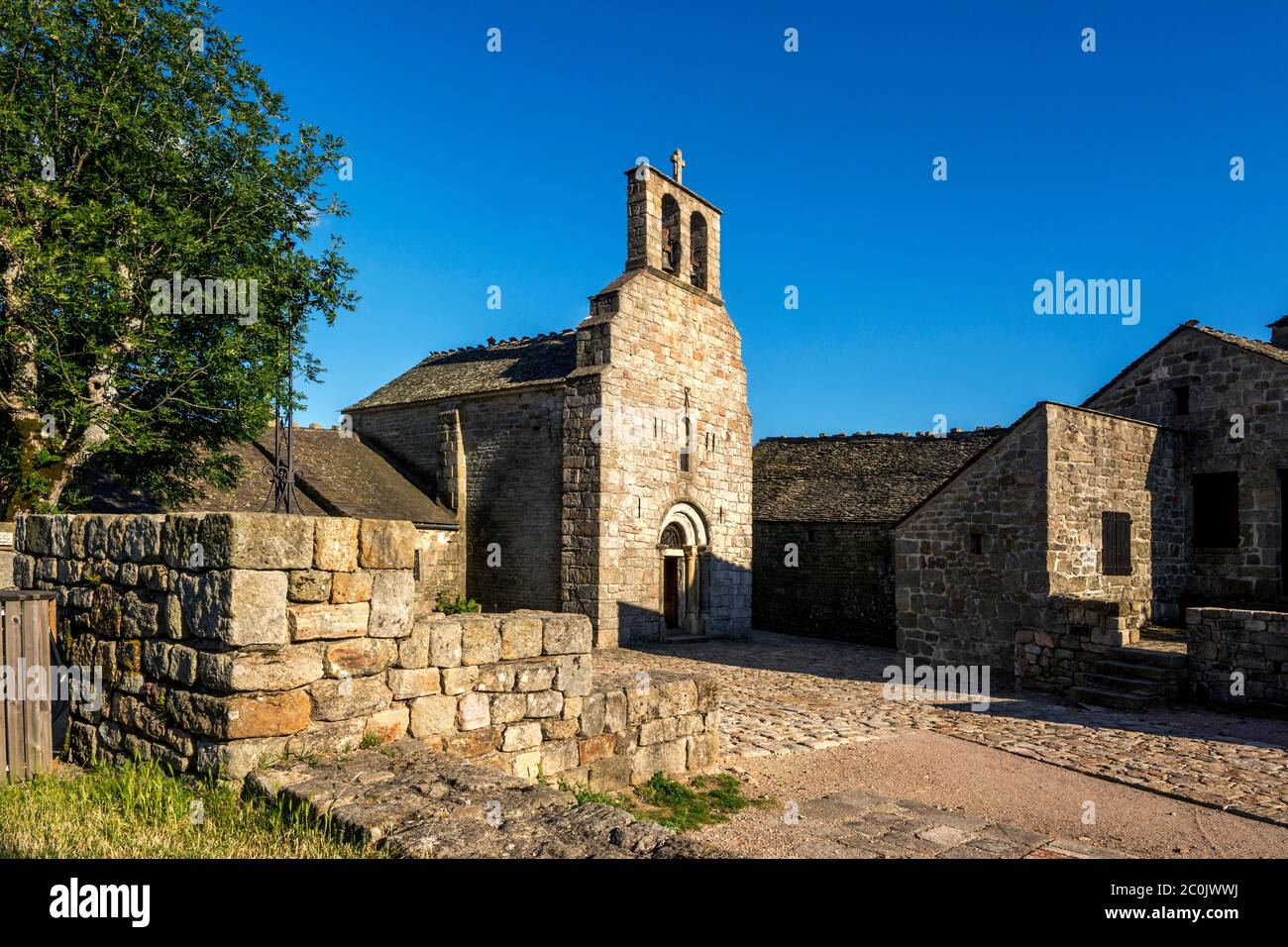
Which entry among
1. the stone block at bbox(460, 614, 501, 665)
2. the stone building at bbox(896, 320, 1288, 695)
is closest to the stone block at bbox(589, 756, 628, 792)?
the stone block at bbox(460, 614, 501, 665)

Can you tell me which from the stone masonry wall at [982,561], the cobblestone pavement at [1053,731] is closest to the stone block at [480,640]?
the cobblestone pavement at [1053,731]

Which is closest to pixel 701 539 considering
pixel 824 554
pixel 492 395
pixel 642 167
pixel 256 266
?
pixel 824 554

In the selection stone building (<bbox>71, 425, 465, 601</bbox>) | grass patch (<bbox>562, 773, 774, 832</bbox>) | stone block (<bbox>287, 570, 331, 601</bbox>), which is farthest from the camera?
stone building (<bbox>71, 425, 465, 601</bbox>)

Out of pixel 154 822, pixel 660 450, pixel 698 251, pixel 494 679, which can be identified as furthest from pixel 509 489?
pixel 154 822

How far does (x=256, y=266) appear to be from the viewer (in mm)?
13633

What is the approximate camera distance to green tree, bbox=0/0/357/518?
12.0 m

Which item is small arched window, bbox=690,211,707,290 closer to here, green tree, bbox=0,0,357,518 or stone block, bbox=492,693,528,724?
green tree, bbox=0,0,357,518

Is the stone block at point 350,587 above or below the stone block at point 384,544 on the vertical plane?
below

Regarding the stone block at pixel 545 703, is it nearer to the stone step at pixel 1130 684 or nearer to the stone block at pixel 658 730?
the stone block at pixel 658 730

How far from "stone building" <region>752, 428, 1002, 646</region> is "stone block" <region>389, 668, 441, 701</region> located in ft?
60.1

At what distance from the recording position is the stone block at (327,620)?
5.17 metres

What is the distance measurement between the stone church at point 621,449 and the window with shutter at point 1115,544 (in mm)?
9903

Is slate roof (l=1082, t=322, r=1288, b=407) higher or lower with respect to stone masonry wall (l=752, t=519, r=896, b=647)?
higher

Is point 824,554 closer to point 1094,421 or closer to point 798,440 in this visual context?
point 798,440
